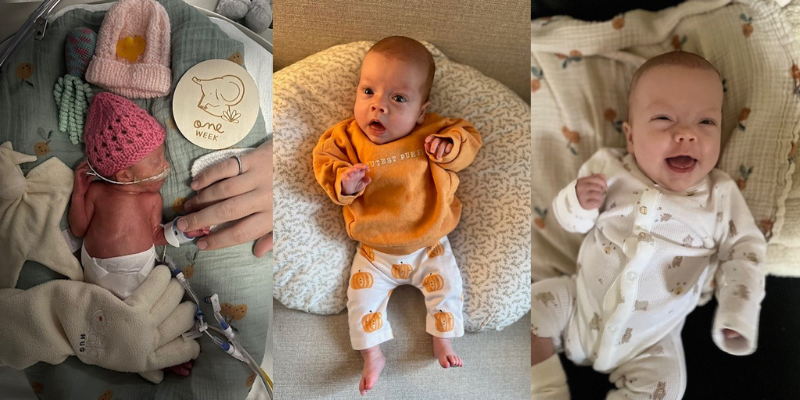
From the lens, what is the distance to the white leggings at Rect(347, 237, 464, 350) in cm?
143

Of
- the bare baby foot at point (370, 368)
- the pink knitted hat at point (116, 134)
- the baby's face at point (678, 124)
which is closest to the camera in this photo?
the pink knitted hat at point (116, 134)

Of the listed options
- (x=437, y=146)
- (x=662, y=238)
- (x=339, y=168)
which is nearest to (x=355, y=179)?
(x=339, y=168)

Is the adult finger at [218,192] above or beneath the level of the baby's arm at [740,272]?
above

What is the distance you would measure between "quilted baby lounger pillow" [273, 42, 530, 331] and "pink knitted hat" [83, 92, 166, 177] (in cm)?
33

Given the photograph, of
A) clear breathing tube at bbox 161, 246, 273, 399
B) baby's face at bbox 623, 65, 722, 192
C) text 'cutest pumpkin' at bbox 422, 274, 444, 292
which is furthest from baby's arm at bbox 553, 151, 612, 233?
clear breathing tube at bbox 161, 246, 273, 399

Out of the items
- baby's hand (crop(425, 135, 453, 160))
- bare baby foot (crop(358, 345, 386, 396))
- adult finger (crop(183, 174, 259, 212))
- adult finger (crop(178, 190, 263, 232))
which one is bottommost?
bare baby foot (crop(358, 345, 386, 396))

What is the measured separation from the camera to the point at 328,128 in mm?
1484

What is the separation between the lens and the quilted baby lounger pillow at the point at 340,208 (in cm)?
146

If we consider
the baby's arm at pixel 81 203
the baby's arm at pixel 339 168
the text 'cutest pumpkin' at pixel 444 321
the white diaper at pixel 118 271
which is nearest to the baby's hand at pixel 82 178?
the baby's arm at pixel 81 203

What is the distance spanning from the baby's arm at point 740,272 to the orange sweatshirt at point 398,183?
0.65m

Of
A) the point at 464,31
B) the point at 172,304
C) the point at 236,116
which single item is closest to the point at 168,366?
the point at 172,304

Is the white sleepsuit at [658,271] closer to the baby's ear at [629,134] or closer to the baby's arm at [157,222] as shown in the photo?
the baby's ear at [629,134]

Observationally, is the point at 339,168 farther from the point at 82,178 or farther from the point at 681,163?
the point at 681,163

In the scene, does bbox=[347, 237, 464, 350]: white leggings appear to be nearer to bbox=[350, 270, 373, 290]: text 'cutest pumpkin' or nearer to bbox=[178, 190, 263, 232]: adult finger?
bbox=[350, 270, 373, 290]: text 'cutest pumpkin'
